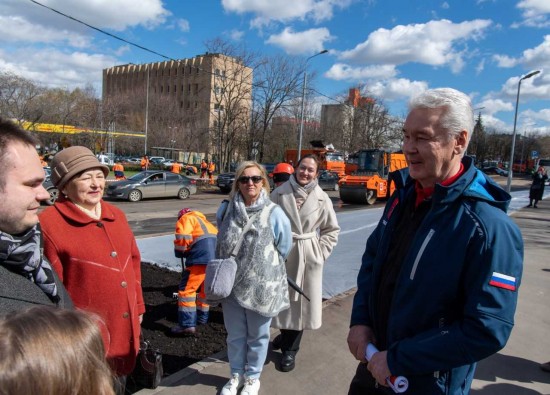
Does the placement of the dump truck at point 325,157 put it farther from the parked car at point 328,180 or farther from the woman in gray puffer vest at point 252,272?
the woman in gray puffer vest at point 252,272

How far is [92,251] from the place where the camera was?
7.04 ft

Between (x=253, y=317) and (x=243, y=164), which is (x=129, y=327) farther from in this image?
(x=243, y=164)

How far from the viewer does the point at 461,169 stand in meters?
1.73

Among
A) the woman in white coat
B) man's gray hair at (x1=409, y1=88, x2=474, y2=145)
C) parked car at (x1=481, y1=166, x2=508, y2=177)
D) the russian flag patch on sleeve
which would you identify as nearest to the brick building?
the woman in white coat

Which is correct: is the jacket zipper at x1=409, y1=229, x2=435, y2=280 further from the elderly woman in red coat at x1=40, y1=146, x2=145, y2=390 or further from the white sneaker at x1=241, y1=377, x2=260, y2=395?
the white sneaker at x1=241, y1=377, x2=260, y2=395

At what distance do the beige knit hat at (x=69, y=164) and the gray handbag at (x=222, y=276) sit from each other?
43.1 inches

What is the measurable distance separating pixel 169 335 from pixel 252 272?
1.71m

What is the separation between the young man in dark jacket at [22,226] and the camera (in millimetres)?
1240

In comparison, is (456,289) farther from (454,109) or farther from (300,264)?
(300,264)

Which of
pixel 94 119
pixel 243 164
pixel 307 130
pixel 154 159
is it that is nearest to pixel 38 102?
pixel 94 119

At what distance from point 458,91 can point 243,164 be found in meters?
1.82

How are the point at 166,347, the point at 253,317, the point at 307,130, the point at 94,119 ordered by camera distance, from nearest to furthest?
the point at 253,317
the point at 166,347
the point at 94,119
the point at 307,130

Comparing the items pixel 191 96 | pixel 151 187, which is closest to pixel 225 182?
pixel 151 187

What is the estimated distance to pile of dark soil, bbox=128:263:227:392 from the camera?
3633 mm
